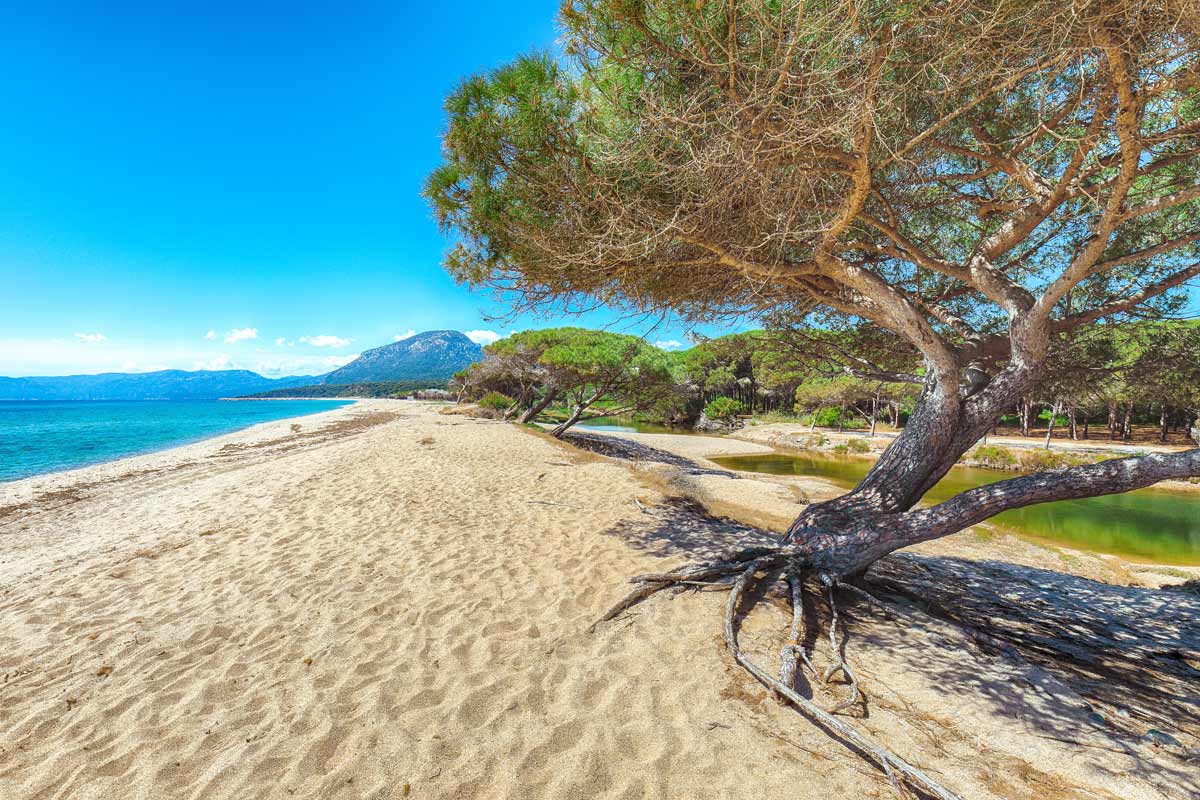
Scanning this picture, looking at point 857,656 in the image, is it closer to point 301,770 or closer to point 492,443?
point 301,770

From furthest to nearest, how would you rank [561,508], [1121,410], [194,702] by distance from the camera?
[1121,410] < [561,508] < [194,702]

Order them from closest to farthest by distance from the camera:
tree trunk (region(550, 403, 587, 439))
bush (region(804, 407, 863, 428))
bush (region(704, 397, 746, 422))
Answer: tree trunk (region(550, 403, 587, 439)) < bush (region(804, 407, 863, 428)) < bush (region(704, 397, 746, 422))

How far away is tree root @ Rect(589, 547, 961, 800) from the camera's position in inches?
89.1

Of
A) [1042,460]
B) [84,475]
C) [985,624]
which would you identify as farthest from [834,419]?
[84,475]

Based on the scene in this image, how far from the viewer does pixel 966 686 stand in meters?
3.16

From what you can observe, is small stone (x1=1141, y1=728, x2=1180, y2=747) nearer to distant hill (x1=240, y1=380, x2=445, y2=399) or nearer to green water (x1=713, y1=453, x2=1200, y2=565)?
green water (x1=713, y1=453, x2=1200, y2=565)

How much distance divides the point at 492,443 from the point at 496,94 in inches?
486

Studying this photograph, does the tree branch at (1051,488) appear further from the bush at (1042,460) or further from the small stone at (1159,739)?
the bush at (1042,460)

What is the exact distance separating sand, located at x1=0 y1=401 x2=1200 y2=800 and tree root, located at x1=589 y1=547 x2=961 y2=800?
0.10 m

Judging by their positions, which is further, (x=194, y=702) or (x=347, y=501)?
(x=347, y=501)

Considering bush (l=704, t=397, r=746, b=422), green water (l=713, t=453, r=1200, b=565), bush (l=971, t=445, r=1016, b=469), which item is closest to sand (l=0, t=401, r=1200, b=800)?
green water (l=713, t=453, r=1200, b=565)

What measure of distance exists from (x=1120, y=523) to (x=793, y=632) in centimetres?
1579

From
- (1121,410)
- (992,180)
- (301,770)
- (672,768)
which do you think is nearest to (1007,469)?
(1121,410)

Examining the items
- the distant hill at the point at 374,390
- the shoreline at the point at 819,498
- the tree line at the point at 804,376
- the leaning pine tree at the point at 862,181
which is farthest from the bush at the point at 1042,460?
the distant hill at the point at 374,390
